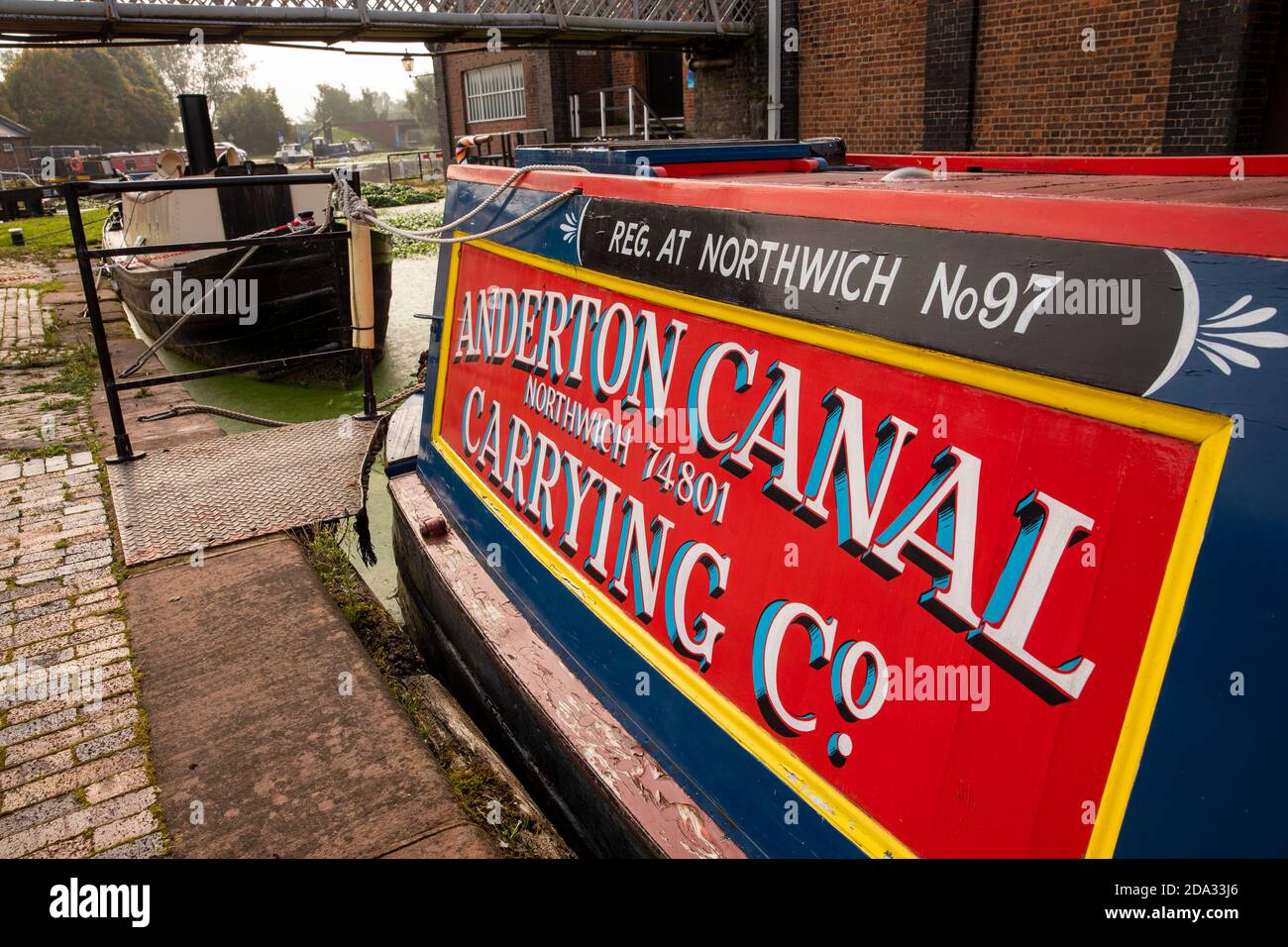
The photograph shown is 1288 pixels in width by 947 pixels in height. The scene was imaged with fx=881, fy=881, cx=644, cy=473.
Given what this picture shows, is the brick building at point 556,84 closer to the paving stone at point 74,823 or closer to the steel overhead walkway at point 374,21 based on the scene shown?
the steel overhead walkway at point 374,21

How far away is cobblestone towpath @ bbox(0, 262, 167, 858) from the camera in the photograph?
2.57m

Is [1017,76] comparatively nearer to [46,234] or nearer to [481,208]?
[481,208]

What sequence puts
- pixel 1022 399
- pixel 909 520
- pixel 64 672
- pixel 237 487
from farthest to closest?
pixel 237 487 → pixel 64 672 → pixel 909 520 → pixel 1022 399

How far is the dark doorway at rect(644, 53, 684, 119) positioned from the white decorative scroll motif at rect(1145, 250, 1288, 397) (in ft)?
80.8

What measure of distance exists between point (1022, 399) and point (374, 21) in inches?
493

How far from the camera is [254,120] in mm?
82875

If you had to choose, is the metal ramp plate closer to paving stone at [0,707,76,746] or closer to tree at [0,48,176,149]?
paving stone at [0,707,76,746]

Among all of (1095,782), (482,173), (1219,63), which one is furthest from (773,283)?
(1219,63)

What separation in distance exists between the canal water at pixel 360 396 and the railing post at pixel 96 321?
1.51m

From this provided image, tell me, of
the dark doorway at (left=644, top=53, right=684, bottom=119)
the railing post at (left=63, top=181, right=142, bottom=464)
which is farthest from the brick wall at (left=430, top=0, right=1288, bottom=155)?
the railing post at (left=63, top=181, right=142, bottom=464)

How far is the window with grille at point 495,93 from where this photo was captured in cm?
2491

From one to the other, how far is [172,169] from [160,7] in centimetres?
185

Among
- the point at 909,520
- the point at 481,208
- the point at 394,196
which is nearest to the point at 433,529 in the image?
the point at 481,208
